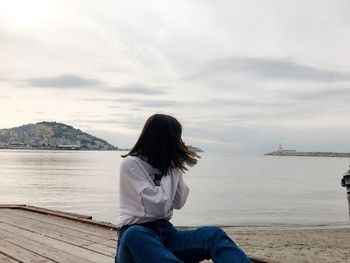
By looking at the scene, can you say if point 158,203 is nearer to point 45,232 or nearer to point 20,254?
point 20,254

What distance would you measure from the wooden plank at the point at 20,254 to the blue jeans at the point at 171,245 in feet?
6.57

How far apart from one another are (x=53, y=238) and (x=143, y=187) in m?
3.59

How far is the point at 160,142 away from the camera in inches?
127

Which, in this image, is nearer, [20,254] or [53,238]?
[20,254]

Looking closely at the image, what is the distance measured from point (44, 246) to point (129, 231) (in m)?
2.93

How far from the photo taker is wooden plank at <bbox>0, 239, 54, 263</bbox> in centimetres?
480

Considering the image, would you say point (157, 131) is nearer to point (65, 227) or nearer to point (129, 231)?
point (129, 231)

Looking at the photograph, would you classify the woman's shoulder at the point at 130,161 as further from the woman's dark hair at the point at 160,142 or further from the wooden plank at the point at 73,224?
the wooden plank at the point at 73,224

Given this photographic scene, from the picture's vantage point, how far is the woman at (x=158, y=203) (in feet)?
9.91

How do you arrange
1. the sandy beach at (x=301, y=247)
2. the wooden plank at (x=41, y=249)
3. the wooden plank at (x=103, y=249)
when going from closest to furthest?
the wooden plank at (x=41, y=249)
the wooden plank at (x=103, y=249)
the sandy beach at (x=301, y=247)

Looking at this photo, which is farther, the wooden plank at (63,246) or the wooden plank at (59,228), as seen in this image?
the wooden plank at (59,228)

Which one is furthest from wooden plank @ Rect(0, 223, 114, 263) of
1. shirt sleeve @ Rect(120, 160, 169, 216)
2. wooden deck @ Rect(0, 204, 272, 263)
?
shirt sleeve @ Rect(120, 160, 169, 216)

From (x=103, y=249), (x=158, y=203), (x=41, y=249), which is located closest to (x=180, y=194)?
(x=158, y=203)

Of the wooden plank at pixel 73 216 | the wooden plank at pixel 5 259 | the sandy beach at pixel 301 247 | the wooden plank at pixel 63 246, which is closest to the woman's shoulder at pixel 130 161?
the wooden plank at pixel 63 246
